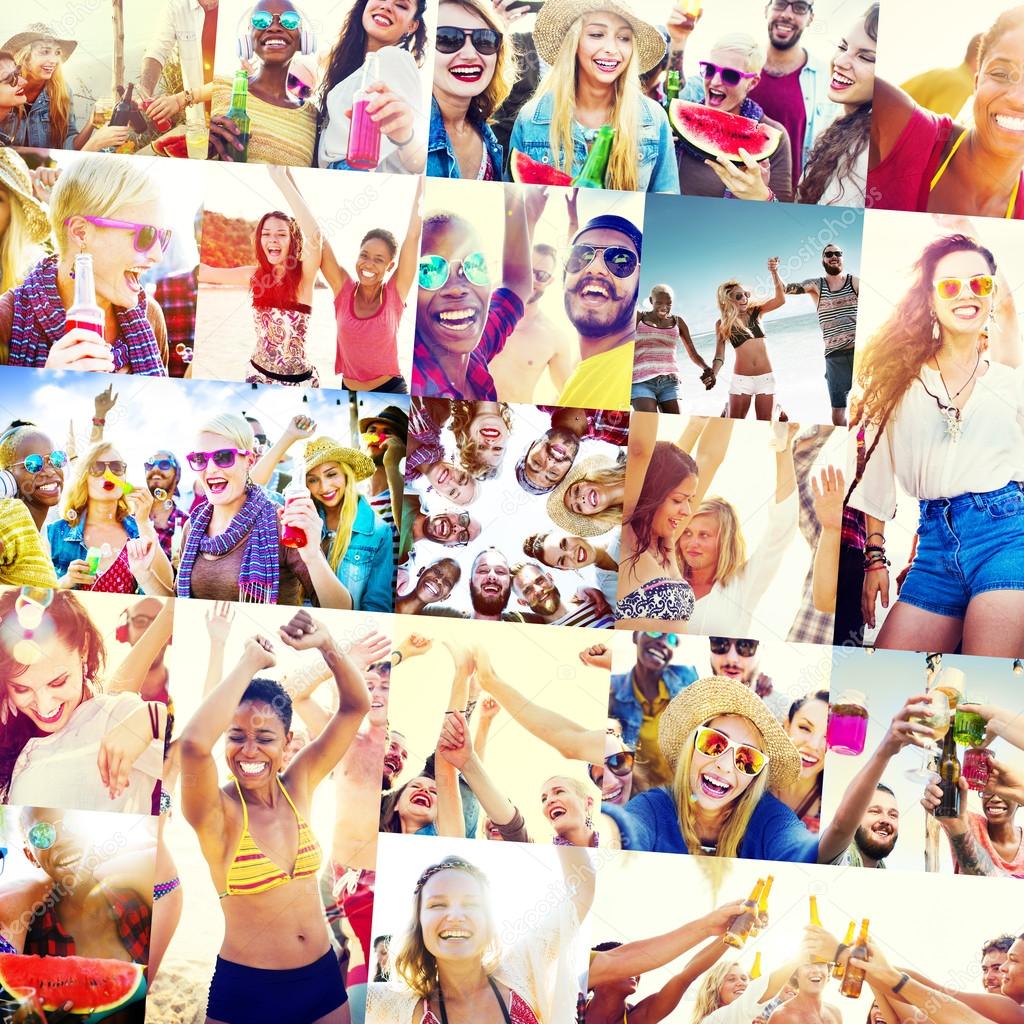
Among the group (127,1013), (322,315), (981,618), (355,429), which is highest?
(322,315)

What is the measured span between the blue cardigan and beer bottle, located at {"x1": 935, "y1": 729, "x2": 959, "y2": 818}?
456 millimetres

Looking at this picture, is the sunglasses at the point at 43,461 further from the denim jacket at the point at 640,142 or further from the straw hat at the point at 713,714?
the straw hat at the point at 713,714

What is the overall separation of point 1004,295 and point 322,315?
2386 millimetres

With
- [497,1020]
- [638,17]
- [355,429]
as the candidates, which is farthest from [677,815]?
[638,17]

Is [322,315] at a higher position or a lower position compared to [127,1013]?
higher

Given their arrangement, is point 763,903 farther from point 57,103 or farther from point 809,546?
point 57,103

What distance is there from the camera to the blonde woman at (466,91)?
379 cm

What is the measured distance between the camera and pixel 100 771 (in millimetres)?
3734

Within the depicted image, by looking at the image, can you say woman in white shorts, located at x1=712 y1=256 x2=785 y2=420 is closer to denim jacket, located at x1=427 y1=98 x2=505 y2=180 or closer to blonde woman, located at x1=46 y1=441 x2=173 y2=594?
denim jacket, located at x1=427 y1=98 x2=505 y2=180

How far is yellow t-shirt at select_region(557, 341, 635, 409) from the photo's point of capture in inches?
149

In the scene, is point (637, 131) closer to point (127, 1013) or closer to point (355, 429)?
point (355, 429)

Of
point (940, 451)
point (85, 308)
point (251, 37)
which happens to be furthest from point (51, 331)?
point (940, 451)

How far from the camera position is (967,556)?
377cm

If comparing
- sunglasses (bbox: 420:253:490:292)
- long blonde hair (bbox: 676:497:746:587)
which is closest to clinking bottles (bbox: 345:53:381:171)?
sunglasses (bbox: 420:253:490:292)
